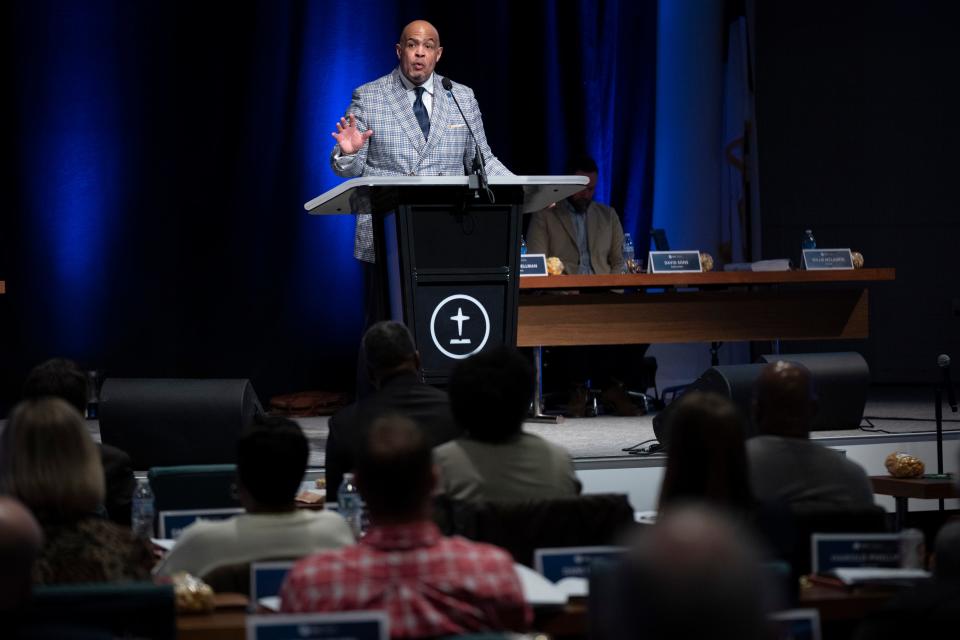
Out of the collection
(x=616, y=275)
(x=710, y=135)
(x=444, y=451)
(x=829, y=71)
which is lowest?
(x=444, y=451)

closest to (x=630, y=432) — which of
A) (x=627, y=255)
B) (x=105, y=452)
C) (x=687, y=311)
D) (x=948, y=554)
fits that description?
(x=687, y=311)

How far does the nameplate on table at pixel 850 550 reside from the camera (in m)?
2.42

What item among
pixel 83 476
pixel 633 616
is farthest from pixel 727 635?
pixel 83 476

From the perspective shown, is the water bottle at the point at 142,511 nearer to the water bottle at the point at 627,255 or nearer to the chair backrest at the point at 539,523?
the chair backrest at the point at 539,523

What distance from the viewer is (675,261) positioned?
22.1 feet

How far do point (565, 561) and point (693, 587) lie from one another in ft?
4.67

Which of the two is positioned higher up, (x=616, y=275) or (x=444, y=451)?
(x=616, y=275)

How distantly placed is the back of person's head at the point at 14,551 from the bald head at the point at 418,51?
3.64m

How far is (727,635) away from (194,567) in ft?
5.23

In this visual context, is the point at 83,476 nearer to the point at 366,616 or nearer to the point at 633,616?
the point at 366,616

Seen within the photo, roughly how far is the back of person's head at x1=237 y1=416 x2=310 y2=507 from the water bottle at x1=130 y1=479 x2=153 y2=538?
817 mm

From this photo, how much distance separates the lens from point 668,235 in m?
8.62

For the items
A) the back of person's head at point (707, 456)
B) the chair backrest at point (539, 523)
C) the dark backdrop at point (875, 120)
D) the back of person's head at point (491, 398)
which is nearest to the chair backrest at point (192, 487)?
the back of person's head at point (491, 398)

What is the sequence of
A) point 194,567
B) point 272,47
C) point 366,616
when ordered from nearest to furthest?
1. point 366,616
2. point 194,567
3. point 272,47
